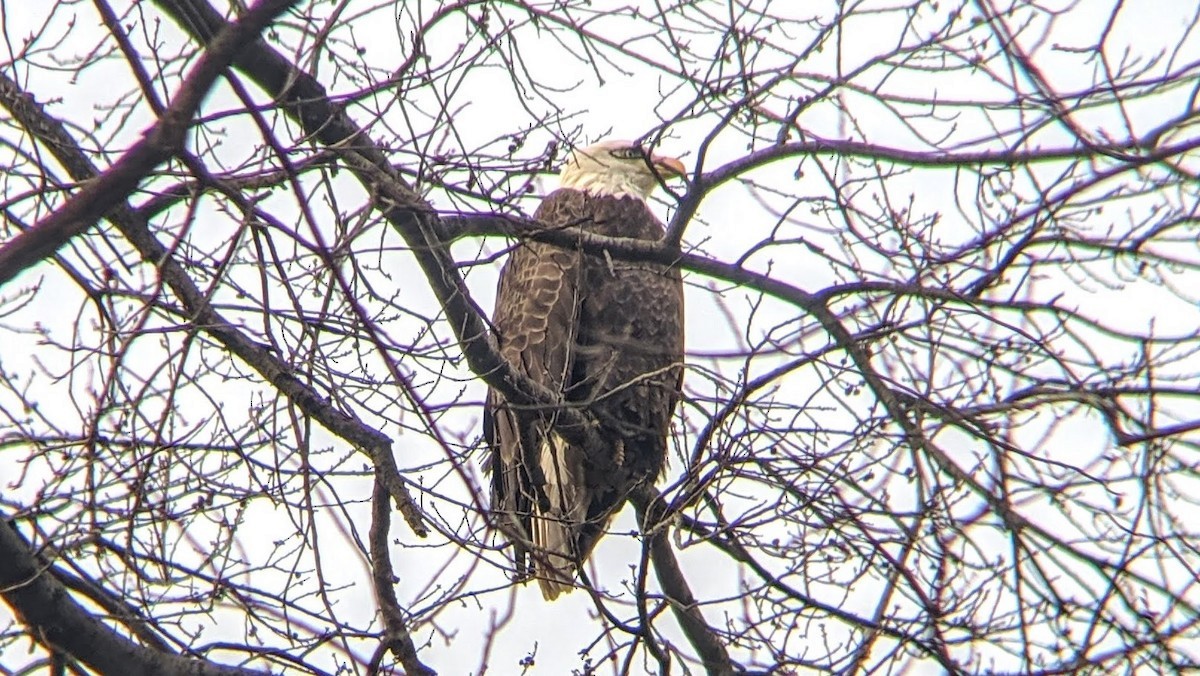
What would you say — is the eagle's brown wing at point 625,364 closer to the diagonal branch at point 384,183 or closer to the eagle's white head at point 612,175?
the eagle's white head at point 612,175

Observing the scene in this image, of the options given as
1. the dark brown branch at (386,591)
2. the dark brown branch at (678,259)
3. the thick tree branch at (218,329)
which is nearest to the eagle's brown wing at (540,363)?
the dark brown branch at (678,259)

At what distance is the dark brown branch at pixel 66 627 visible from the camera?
344 cm

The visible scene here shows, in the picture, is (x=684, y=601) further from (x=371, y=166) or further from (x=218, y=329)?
(x=371, y=166)

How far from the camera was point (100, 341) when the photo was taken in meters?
3.54

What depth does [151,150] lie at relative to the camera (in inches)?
90.4

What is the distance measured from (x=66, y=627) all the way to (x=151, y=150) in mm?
1713

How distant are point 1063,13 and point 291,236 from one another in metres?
2.32

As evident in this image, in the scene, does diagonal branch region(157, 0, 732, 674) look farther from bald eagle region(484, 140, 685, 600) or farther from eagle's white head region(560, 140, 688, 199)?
eagle's white head region(560, 140, 688, 199)

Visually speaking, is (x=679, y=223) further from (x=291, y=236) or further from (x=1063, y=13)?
(x=291, y=236)

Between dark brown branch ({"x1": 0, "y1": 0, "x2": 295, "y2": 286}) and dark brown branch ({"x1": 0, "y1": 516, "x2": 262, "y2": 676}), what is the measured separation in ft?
4.34

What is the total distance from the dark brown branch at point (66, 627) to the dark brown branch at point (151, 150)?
52.1 inches

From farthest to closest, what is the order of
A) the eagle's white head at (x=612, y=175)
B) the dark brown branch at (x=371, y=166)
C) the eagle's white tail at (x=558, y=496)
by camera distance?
the eagle's white head at (x=612, y=175) → the eagle's white tail at (x=558, y=496) → the dark brown branch at (x=371, y=166)

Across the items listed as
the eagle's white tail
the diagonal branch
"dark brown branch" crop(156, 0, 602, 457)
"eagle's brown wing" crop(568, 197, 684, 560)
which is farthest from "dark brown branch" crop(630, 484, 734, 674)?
"dark brown branch" crop(156, 0, 602, 457)

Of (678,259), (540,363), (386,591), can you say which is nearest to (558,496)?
(540,363)
